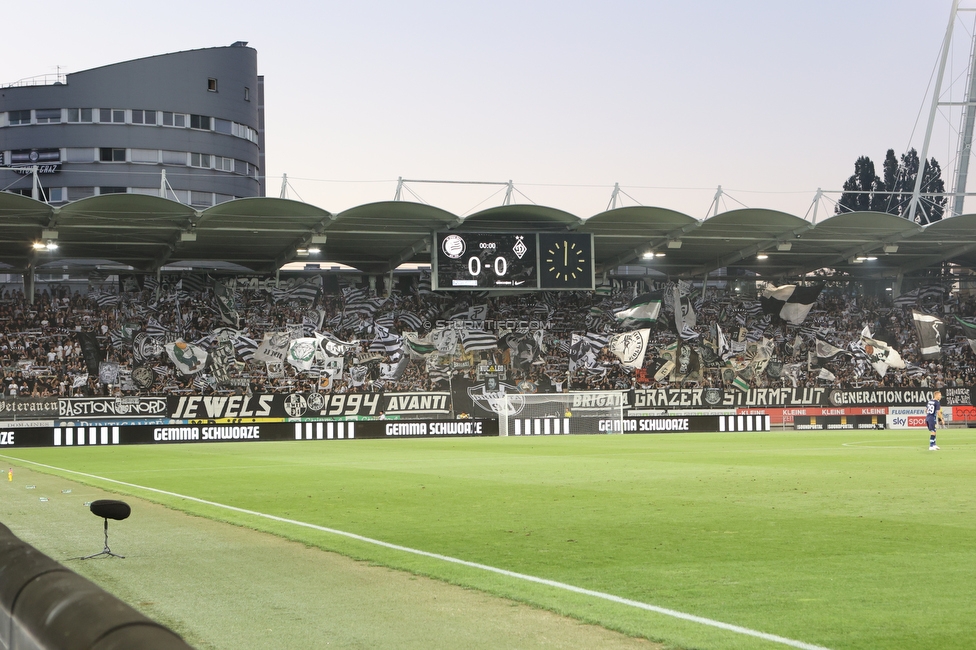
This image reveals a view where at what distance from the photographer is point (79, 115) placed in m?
87.7

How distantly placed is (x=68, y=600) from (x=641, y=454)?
27777 mm

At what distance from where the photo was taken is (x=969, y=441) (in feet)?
118

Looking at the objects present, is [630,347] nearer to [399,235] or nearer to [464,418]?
[464,418]

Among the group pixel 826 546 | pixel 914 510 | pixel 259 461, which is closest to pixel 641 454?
pixel 259 461

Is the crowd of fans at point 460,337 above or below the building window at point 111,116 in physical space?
below

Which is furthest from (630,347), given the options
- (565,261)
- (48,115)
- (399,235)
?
(48,115)

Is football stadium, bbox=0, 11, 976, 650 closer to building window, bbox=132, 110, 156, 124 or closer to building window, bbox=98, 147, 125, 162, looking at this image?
building window, bbox=98, 147, 125, 162

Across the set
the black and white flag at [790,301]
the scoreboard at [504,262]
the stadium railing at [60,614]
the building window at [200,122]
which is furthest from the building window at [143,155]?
the stadium railing at [60,614]

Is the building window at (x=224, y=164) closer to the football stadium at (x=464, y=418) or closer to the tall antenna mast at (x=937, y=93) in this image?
the football stadium at (x=464, y=418)

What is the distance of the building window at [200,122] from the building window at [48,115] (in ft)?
35.3

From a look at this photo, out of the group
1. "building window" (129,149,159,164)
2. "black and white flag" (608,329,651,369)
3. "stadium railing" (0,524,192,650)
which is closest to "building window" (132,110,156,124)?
"building window" (129,149,159,164)

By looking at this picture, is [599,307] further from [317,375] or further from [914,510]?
[914,510]

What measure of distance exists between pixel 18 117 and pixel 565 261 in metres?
59.2

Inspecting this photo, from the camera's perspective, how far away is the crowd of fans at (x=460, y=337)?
5181cm
